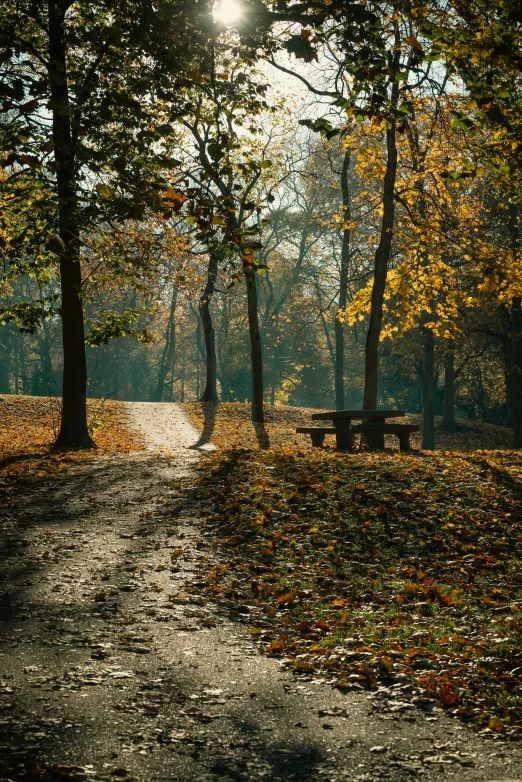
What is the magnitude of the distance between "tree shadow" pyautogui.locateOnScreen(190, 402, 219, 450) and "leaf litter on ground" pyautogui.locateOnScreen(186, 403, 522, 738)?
5562 millimetres

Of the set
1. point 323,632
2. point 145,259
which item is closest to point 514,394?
point 145,259

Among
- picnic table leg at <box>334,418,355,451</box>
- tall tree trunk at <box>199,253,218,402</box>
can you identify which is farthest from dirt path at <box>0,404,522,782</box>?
tall tree trunk at <box>199,253,218,402</box>

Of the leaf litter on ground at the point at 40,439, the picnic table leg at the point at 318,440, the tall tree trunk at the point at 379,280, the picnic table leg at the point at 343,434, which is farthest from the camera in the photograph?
the tall tree trunk at the point at 379,280

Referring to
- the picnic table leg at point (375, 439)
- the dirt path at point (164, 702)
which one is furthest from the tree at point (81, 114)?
the picnic table leg at point (375, 439)

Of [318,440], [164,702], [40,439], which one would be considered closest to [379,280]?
[318,440]

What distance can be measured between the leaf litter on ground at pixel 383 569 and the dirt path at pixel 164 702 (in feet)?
1.03

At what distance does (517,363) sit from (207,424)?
10.2 metres

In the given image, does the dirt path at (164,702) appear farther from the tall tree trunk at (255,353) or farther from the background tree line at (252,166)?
the tall tree trunk at (255,353)

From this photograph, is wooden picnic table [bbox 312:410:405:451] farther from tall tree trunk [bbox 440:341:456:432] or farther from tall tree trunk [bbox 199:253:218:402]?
tall tree trunk [bbox 440:341:456:432]

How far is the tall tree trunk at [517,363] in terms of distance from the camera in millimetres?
24578

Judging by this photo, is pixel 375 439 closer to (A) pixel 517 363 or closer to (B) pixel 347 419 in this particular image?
(B) pixel 347 419

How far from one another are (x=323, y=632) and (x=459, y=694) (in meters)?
1.63

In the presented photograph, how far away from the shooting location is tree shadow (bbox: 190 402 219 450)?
19.8 metres

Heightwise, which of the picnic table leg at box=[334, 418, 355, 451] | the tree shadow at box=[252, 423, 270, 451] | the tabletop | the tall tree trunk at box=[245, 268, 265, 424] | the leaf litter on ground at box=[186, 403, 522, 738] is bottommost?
the leaf litter on ground at box=[186, 403, 522, 738]
